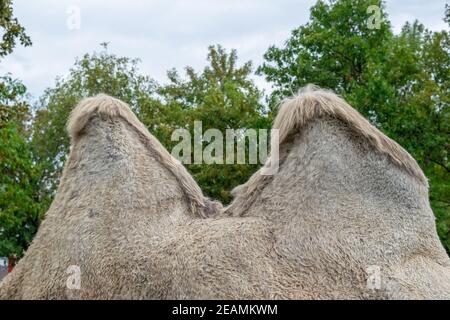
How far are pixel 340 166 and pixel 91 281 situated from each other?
196 centimetres

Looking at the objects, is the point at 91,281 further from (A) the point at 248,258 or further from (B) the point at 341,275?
(B) the point at 341,275

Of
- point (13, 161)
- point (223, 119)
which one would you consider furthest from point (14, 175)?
point (223, 119)

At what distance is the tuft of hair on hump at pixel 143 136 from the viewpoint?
5793 millimetres

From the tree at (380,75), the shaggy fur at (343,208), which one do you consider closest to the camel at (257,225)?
the shaggy fur at (343,208)

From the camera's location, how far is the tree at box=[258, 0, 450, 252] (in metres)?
21.1

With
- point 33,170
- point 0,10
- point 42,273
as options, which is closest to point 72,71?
point 33,170

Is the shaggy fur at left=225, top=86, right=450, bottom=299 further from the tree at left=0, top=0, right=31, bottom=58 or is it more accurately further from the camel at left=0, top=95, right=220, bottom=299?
the tree at left=0, top=0, right=31, bottom=58

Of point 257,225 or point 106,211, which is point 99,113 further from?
point 257,225

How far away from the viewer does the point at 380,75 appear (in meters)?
21.7

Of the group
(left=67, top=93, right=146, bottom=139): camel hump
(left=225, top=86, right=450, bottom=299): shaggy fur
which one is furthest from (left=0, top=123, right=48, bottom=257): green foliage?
(left=225, top=86, right=450, bottom=299): shaggy fur

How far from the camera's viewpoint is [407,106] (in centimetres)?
2131

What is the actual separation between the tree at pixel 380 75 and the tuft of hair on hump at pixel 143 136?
14.9m

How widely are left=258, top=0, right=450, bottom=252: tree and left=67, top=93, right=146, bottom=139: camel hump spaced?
14.9m

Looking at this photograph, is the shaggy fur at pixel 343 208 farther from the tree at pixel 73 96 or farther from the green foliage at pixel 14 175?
the tree at pixel 73 96
